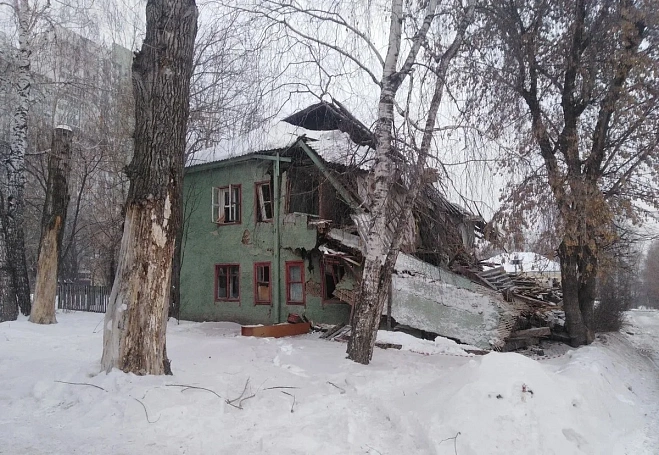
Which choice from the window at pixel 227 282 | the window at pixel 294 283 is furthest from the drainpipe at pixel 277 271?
the window at pixel 227 282

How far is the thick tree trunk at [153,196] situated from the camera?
5996mm

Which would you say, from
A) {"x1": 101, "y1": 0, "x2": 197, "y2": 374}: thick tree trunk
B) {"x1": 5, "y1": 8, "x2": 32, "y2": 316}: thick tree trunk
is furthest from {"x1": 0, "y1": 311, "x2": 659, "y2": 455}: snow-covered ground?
{"x1": 5, "y1": 8, "x2": 32, "y2": 316}: thick tree trunk

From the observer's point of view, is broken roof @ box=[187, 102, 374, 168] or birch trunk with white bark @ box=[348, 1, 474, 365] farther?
broken roof @ box=[187, 102, 374, 168]

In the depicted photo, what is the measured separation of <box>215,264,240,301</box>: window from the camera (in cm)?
1705

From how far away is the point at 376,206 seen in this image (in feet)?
27.4

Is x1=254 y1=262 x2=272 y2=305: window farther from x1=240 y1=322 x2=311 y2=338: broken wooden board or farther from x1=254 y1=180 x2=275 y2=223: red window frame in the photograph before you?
x1=240 y1=322 x2=311 y2=338: broken wooden board

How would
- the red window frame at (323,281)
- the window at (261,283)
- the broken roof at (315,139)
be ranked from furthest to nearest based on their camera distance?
1. the window at (261,283)
2. the red window frame at (323,281)
3. the broken roof at (315,139)

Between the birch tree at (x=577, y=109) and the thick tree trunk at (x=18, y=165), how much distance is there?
40.1 ft

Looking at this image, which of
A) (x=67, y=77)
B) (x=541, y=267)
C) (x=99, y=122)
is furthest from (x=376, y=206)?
(x=99, y=122)

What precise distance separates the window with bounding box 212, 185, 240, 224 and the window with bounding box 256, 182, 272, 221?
96 cm

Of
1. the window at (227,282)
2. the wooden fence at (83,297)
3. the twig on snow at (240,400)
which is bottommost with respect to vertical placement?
the twig on snow at (240,400)

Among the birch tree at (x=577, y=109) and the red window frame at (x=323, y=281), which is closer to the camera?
the birch tree at (x=577, y=109)

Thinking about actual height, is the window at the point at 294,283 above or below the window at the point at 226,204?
below

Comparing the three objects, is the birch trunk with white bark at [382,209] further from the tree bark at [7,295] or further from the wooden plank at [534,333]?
the tree bark at [7,295]
